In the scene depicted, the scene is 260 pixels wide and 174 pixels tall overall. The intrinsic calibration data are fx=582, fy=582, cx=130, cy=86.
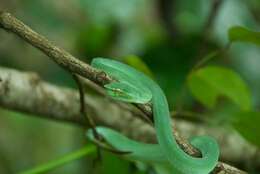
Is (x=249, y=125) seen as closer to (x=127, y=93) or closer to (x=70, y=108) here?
(x=127, y=93)

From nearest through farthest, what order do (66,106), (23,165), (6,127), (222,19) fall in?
(66,106)
(222,19)
(23,165)
(6,127)

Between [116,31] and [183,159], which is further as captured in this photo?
[116,31]

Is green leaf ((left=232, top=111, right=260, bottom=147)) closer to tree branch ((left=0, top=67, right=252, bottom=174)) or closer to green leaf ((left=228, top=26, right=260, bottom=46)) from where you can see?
green leaf ((left=228, top=26, right=260, bottom=46))

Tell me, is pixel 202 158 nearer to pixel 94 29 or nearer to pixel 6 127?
pixel 94 29

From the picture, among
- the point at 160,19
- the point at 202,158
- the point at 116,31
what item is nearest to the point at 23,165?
the point at 116,31

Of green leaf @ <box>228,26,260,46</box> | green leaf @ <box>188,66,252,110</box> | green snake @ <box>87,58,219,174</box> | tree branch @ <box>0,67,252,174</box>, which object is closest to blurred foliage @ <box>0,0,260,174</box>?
tree branch @ <box>0,67,252,174</box>

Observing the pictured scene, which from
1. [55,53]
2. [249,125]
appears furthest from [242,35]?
[55,53]
